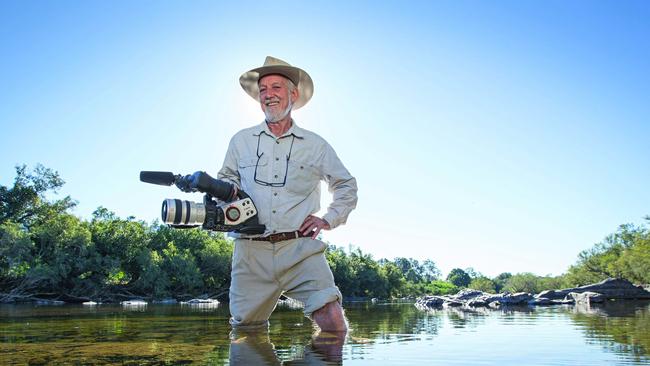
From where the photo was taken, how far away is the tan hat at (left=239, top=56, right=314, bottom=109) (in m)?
4.80

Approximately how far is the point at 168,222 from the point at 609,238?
8839cm

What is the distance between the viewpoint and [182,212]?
155 inches

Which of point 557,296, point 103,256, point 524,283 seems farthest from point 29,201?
point 524,283

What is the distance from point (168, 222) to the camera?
3.96 meters

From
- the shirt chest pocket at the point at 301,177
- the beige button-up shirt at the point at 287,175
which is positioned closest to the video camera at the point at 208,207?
the beige button-up shirt at the point at 287,175

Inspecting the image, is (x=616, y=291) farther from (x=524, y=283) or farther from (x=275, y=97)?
(x=524, y=283)

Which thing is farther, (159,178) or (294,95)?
(294,95)

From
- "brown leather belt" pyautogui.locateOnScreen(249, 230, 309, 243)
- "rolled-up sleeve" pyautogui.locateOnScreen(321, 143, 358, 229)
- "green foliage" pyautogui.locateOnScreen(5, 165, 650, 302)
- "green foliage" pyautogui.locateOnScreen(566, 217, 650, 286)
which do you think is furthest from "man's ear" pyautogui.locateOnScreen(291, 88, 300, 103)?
"green foliage" pyautogui.locateOnScreen(566, 217, 650, 286)

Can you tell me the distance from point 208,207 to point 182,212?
8.3 inches

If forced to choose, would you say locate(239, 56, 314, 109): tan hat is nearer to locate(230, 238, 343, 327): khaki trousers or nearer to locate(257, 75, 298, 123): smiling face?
locate(257, 75, 298, 123): smiling face

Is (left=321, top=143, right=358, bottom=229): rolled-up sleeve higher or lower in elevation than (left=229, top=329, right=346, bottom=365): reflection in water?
higher

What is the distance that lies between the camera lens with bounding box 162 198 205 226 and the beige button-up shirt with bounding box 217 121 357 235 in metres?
0.62

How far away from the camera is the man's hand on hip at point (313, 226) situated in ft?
14.4

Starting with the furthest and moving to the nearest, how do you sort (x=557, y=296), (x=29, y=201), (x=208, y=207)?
(x=29, y=201) → (x=557, y=296) → (x=208, y=207)
